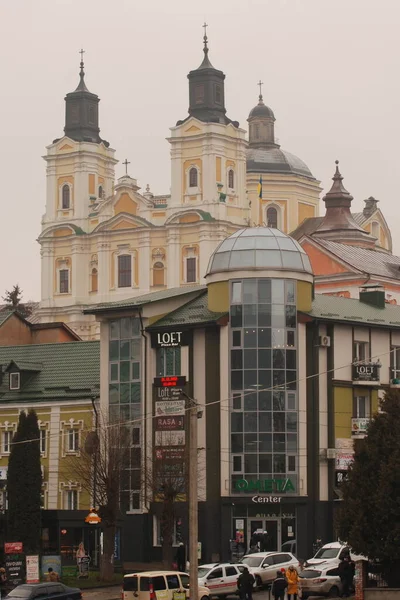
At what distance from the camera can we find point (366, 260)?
119438 mm

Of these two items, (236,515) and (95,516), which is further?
(236,515)

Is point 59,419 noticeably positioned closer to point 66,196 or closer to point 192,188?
point 192,188

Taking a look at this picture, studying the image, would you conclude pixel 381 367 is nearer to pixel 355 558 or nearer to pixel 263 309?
pixel 263 309

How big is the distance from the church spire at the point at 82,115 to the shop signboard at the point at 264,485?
317 feet

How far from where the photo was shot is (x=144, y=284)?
154 metres

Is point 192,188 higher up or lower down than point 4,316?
higher up

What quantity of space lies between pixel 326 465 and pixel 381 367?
6014mm

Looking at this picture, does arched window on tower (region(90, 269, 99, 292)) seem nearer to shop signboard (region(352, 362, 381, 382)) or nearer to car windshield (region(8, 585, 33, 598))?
shop signboard (region(352, 362, 381, 382))

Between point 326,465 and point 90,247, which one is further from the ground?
point 90,247

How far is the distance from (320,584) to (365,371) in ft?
62.5

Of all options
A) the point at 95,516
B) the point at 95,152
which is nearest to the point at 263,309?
the point at 95,516

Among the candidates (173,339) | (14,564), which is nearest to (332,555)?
(14,564)

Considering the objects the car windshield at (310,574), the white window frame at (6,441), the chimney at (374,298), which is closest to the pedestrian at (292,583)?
the car windshield at (310,574)

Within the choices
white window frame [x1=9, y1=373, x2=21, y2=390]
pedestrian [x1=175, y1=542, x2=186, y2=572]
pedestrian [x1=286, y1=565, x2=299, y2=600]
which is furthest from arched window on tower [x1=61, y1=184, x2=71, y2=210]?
pedestrian [x1=286, y1=565, x2=299, y2=600]
